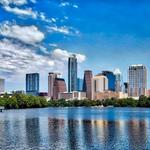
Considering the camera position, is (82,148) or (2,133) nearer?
(82,148)

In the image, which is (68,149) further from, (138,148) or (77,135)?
(77,135)

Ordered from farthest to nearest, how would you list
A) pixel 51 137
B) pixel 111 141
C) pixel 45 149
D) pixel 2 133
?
pixel 2 133 < pixel 51 137 < pixel 111 141 < pixel 45 149

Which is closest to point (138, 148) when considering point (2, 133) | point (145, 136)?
point (145, 136)

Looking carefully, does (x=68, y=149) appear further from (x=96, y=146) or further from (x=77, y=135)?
(x=77, y=135)

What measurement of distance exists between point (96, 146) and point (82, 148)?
2443 millimetres

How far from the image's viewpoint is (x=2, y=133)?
221 ft

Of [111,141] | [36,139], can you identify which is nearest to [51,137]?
[36,139]

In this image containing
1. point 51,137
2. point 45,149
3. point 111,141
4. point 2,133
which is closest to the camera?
point 45,149

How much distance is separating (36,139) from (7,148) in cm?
889

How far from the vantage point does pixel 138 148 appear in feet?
165

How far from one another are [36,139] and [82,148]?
10849 mm

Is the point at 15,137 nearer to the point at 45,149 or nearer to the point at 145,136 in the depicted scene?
the point at 45,149

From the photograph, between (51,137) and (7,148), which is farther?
(51,137)

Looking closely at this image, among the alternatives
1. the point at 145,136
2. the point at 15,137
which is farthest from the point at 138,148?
the point at 15,137
